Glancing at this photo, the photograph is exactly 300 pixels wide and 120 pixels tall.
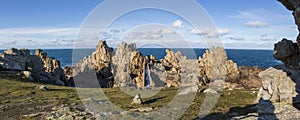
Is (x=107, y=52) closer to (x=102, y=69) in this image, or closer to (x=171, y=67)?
(x=102, y=69)

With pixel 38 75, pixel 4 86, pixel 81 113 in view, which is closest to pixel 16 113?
pixel 81 113

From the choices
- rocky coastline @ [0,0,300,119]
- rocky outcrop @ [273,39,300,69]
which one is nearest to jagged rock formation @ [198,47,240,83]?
rocky coastline @ [0,0,300,119]

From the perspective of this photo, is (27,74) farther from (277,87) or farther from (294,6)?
(294,6)

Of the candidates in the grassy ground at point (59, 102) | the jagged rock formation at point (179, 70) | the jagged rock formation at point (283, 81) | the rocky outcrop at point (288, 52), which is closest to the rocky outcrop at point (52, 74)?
the grassy ground at point (59, 102)

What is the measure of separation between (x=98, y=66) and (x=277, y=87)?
83.9 metres

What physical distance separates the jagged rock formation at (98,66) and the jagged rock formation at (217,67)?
34376mm

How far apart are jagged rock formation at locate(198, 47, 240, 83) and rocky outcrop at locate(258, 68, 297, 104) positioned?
1976 inches

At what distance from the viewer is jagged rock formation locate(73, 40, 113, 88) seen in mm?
109000

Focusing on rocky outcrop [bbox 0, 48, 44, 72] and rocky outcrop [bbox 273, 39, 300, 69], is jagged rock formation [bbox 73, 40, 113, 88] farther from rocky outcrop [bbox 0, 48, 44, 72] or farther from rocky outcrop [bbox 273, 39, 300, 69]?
rocky outcrop [bbox 273, 39, 300, 69]

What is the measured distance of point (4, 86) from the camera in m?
59.2

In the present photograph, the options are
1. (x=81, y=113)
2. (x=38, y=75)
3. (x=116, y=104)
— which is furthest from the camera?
(x=38, y=75)

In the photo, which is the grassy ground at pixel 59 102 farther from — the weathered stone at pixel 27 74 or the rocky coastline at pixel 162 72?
the weathered stone at pixel 27 74

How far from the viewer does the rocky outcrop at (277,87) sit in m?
37.0

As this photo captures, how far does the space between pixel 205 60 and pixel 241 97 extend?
206 ft
